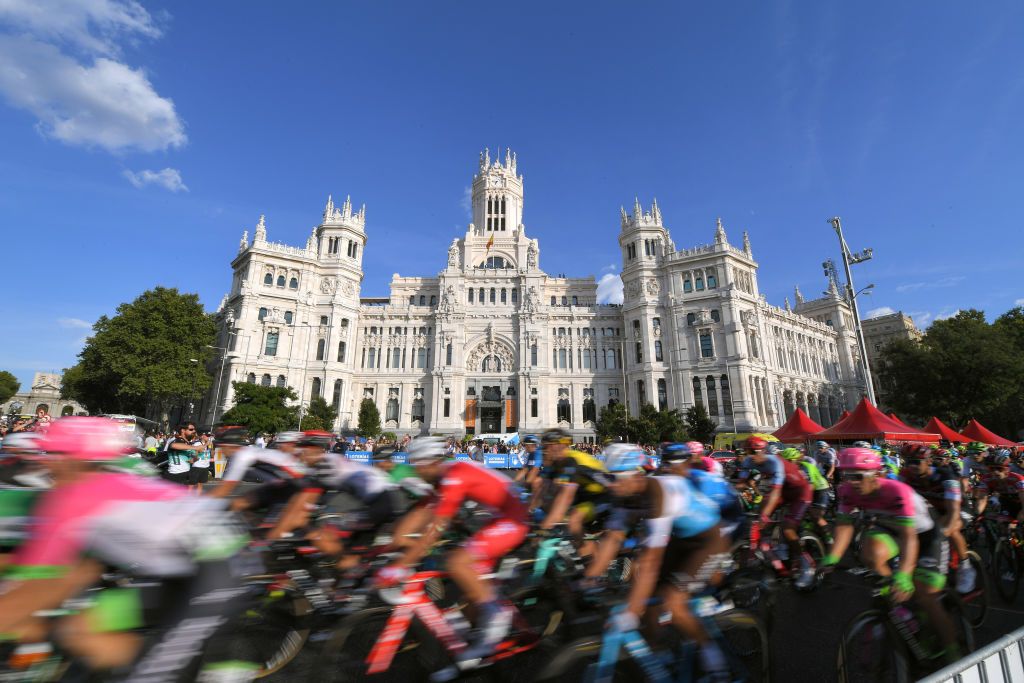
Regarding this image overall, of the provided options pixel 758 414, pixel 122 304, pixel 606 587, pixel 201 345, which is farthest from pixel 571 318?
pixel 606 587

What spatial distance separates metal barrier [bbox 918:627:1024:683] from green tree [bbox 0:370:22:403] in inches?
4364

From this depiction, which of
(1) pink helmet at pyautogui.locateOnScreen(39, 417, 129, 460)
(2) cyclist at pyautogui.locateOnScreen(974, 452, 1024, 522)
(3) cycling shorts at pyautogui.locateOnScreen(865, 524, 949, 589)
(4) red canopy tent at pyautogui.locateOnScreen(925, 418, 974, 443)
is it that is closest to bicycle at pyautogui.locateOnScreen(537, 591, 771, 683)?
(3) cycling shorts at pyautogui.locateOnScreen(865, 524, 949, 589)

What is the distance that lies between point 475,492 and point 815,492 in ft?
22.6

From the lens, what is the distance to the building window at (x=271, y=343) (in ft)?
158

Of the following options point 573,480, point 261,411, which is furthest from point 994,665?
point 261,411

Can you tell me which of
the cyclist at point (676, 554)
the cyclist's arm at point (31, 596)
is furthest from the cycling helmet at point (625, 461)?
the cyclist's arm at point (31, 596)

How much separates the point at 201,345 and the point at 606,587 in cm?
4988

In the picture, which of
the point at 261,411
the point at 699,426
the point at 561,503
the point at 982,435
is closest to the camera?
the point at 561,503

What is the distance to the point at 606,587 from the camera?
481 cm

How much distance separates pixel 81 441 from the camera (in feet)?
9.68

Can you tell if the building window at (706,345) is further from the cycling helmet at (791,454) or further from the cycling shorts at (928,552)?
the cycling shorts at (928,552)

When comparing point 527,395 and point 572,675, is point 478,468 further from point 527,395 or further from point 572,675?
point 527,395

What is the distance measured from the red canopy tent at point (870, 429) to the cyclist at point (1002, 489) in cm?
1502

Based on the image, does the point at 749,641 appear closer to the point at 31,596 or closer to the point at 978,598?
the point at 978,598
